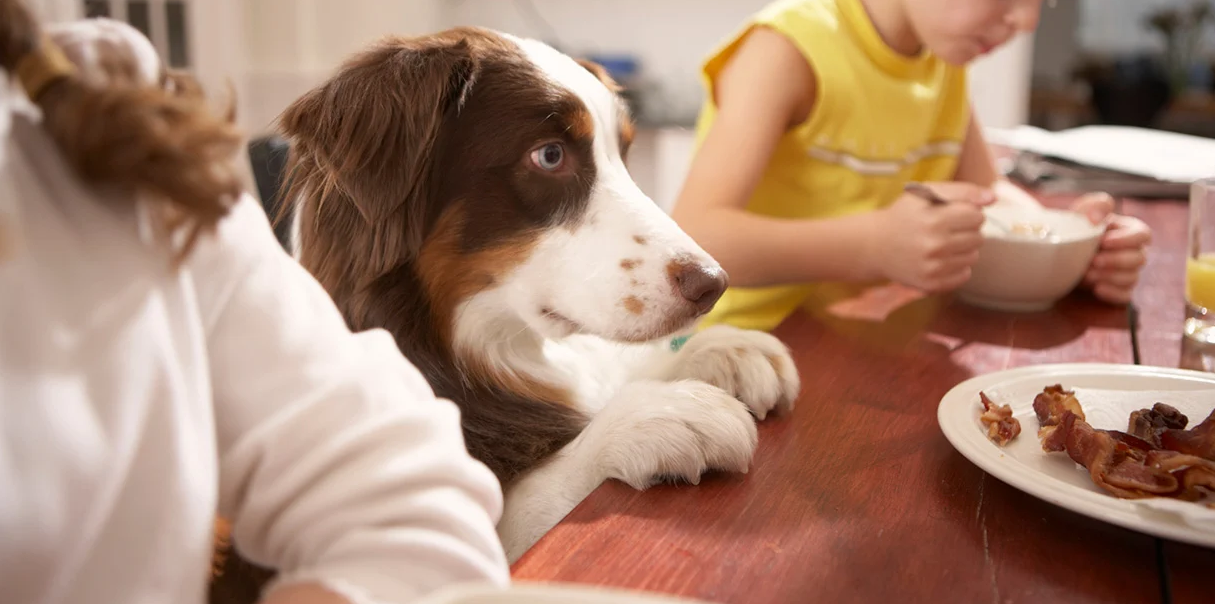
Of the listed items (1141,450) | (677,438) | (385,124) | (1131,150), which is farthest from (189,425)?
(1131,150)

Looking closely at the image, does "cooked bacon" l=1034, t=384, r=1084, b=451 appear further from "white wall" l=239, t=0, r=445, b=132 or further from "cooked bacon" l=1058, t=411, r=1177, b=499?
"white wall" l=239, t=0, r=445, b=132

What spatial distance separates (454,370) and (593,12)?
10.3 feet

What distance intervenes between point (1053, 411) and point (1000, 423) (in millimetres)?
54

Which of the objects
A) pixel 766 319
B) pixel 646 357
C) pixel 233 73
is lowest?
pixel 233 73

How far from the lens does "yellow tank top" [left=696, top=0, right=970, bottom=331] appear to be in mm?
1556

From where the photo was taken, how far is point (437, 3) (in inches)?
150

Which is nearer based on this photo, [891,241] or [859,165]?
[891,241]

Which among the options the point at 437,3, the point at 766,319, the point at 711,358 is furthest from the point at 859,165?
the point at 437,3

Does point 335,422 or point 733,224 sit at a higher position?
point 335,422

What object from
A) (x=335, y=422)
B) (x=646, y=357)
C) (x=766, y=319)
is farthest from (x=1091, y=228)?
(x=335, y=422)

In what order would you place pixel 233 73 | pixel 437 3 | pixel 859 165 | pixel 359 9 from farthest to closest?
1. pixel 437 3
2. pixel 359 9
3. pixel 233 73
4. pixel 859 165

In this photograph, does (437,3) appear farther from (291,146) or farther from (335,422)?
(335,422)

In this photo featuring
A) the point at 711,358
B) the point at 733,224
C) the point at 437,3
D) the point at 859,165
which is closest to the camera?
the point at 711,358

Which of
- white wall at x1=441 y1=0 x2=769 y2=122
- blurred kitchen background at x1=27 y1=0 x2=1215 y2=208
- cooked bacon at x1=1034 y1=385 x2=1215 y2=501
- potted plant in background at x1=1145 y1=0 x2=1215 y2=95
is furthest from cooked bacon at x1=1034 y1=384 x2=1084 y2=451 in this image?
potted plant in background at x1=1145 y1=0 x2=1215 y2=95
